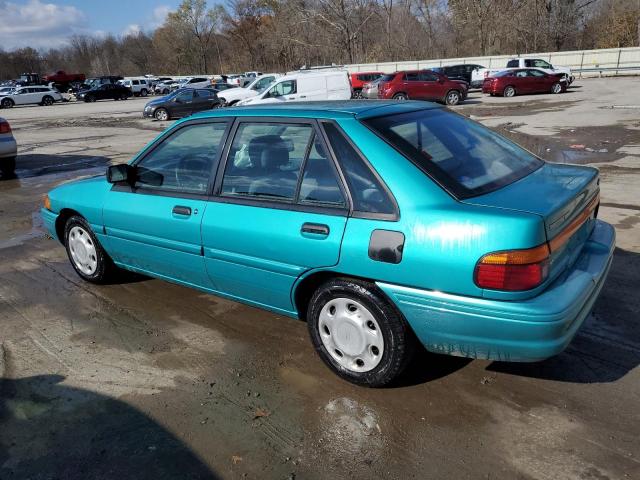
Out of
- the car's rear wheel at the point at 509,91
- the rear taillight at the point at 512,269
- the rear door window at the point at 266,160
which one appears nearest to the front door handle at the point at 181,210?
the rear door window at the point at 266,160

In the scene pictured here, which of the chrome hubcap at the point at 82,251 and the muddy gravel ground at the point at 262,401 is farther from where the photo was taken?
the chrome hubcap at the point at 82,251

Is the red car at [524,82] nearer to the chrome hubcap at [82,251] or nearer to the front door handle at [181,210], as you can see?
the chrome hubcap at [82,251]

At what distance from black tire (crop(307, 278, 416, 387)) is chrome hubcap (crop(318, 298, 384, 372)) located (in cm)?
3

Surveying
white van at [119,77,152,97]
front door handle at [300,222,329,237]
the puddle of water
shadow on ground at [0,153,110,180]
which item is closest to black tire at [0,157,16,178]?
shadow on ground at [0,153,110,180]

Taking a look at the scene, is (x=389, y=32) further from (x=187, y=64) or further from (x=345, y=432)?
(x=345, y=432)

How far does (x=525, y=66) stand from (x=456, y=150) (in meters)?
30.9

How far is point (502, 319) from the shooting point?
8.36 ft

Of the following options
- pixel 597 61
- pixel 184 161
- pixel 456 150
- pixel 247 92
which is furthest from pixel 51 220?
pixel 597 61

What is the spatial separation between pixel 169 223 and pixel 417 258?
1.97 metres

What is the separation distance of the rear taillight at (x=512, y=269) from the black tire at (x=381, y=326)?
537mm

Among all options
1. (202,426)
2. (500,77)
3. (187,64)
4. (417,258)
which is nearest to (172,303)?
(202,426)

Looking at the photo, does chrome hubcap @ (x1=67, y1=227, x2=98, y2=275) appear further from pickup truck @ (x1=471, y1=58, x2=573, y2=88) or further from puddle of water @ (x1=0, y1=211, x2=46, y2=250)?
pickup truck @ (x1=471, y1=58, x2=573, y2=88)

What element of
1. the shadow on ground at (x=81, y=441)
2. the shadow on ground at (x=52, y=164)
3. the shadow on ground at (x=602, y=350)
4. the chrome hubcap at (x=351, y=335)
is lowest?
the shadow on ground at (x=81, y=441)

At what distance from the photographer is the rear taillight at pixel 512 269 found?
250 centimetres
